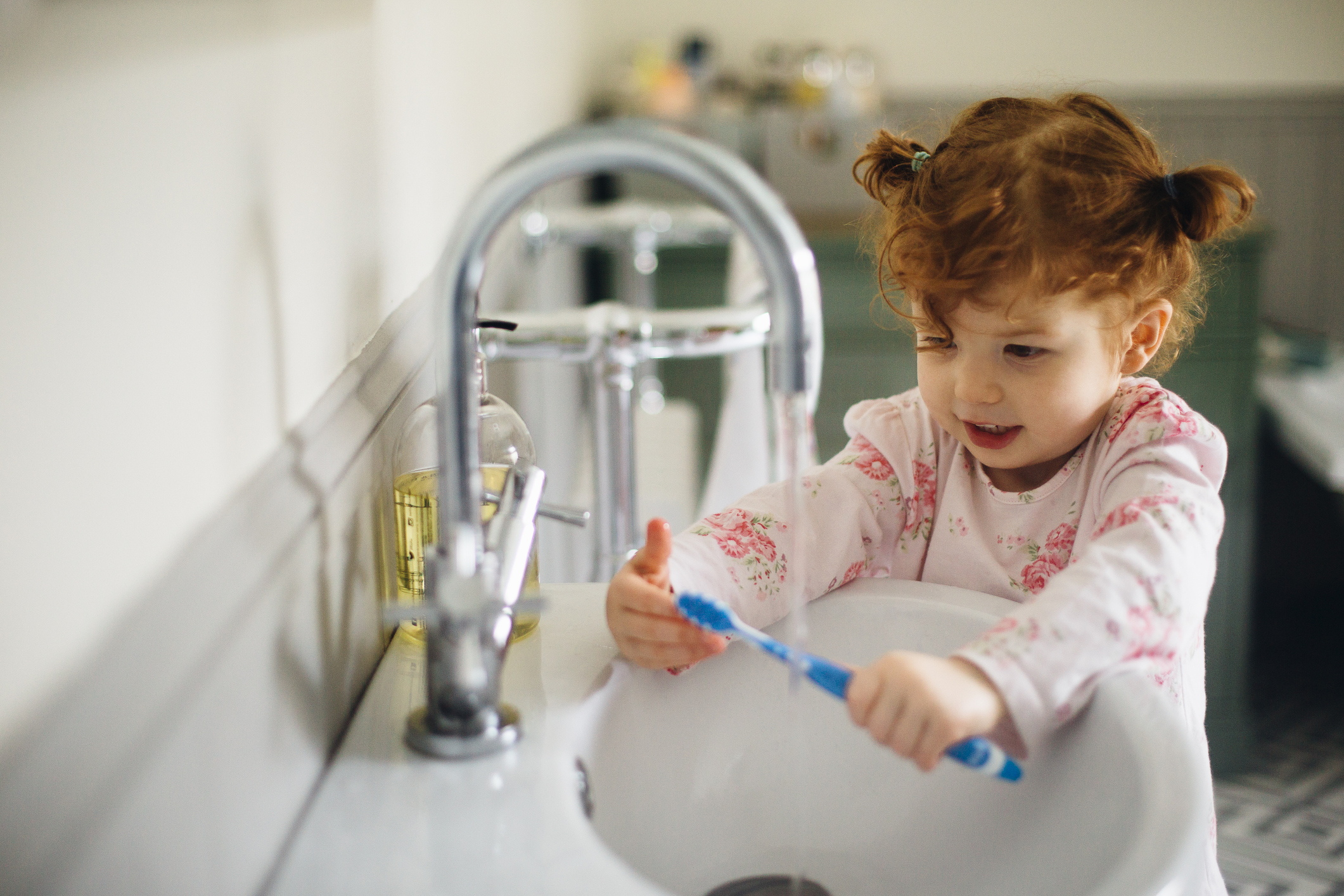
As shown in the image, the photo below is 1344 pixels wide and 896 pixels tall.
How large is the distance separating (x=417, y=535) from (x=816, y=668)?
0.25 meters

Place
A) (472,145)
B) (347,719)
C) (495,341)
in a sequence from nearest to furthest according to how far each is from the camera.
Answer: (347,719) < (495,341) < (472,145)

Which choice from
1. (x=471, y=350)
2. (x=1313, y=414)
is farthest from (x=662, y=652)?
(x=1313, y=414)

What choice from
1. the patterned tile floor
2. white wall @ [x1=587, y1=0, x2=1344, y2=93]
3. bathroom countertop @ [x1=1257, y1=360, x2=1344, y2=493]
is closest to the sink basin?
the patterned tile floor

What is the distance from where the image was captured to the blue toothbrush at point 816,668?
55 cm

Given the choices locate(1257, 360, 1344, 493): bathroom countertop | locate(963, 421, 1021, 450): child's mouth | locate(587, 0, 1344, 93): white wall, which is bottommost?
locate(1257, 360, 1344, 493): bathroom countertop

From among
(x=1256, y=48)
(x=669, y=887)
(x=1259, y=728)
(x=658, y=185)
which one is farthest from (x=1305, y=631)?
(x=669, y=887)

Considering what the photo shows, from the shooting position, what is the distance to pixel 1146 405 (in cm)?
76

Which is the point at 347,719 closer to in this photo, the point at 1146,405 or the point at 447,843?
the point at 447,843

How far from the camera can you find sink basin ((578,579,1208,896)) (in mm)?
570

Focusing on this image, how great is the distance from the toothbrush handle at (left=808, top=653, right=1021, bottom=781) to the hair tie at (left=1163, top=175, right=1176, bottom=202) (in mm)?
404

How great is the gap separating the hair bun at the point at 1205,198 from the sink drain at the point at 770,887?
1.62 ft

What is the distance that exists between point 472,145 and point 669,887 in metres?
0.81

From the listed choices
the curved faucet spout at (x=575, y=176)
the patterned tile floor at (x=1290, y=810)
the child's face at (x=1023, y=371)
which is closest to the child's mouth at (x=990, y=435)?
the child's face at (x=1023, y=371)

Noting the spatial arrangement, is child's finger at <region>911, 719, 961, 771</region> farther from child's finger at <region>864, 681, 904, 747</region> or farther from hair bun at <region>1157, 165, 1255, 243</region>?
hair bun at <region>1157, 165, 1255, 243</region>
